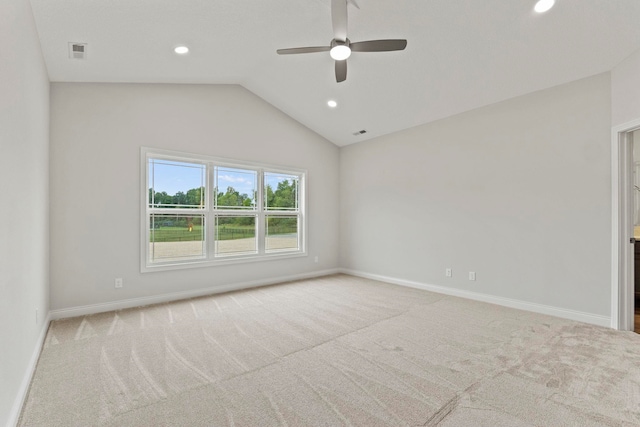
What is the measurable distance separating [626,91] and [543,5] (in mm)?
1402

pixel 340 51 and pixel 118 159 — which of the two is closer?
pixel 340 51

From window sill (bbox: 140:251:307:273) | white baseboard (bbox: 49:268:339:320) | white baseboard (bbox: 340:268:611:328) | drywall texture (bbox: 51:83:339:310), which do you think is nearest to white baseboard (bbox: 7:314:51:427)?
white baseboard (bbox: 49:268:339:320)

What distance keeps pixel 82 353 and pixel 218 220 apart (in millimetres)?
2570

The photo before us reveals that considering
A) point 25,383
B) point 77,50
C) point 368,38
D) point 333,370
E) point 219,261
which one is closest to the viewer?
point 25,383

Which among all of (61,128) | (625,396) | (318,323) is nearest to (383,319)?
(318,323)

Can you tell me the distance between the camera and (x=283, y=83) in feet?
15.3

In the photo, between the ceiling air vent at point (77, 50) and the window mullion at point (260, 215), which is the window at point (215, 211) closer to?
the window mullion at point (260, 215)

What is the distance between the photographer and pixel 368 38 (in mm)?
3436

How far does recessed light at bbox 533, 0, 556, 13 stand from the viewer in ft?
8.62

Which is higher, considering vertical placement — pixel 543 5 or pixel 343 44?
pixel 543 5

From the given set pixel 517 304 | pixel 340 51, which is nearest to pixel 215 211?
pixel 340 51

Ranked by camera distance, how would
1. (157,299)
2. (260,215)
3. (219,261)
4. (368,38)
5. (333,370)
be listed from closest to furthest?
(333,370), (368,38), (157,299), (219,261), (260,215)

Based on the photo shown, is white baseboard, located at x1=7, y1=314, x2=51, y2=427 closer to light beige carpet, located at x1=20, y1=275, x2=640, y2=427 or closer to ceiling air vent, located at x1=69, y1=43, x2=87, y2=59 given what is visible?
light beige carpet, located at x1=20, y1=275, x2=640, y2=427

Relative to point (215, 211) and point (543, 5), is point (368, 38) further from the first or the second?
point (215, 211)
